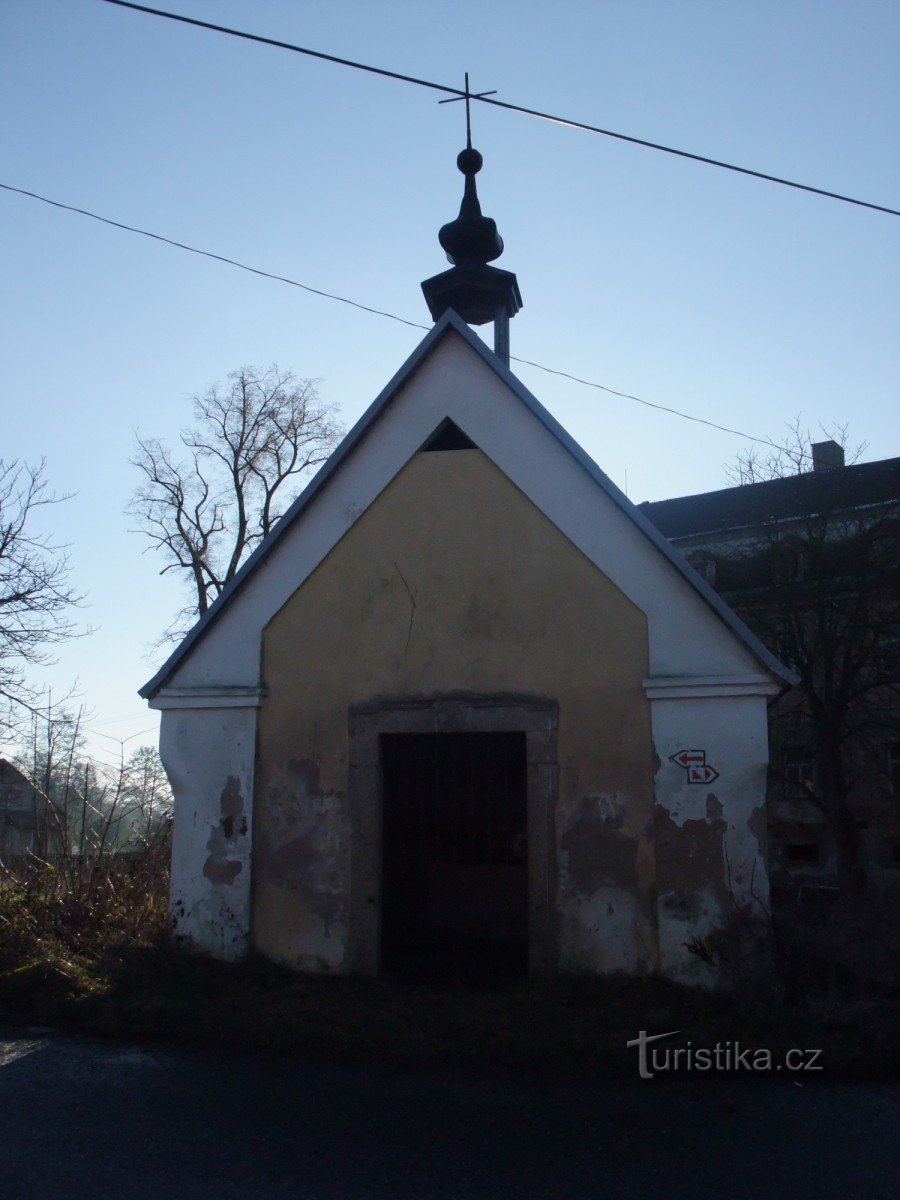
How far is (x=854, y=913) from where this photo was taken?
32.3ft

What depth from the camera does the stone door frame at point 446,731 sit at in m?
7.78

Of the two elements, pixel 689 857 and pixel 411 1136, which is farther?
pixel 689 857

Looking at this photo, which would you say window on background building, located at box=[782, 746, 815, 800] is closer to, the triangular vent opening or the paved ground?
the triangular vent opening

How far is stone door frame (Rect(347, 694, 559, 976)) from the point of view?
778 centimetres

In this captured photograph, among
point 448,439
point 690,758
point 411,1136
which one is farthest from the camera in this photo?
point 448,439

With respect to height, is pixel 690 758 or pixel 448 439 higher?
pixel 448 439

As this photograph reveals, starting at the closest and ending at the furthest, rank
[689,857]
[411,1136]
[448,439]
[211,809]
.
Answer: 1. [411,1136]
2. [689,857]
3. [211,809]
4. [448,439]

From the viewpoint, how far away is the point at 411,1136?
5219 mm

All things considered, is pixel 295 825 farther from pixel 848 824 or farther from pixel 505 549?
pixel 848 824

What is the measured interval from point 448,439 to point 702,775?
3505 mm

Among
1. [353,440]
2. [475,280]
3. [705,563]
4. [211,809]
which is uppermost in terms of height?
[705,563]

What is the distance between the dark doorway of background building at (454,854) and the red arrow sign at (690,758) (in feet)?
5.10

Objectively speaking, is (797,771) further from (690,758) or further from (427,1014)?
(427,1014)

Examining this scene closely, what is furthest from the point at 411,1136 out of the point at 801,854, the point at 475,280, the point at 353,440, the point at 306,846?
the point at 801,854
